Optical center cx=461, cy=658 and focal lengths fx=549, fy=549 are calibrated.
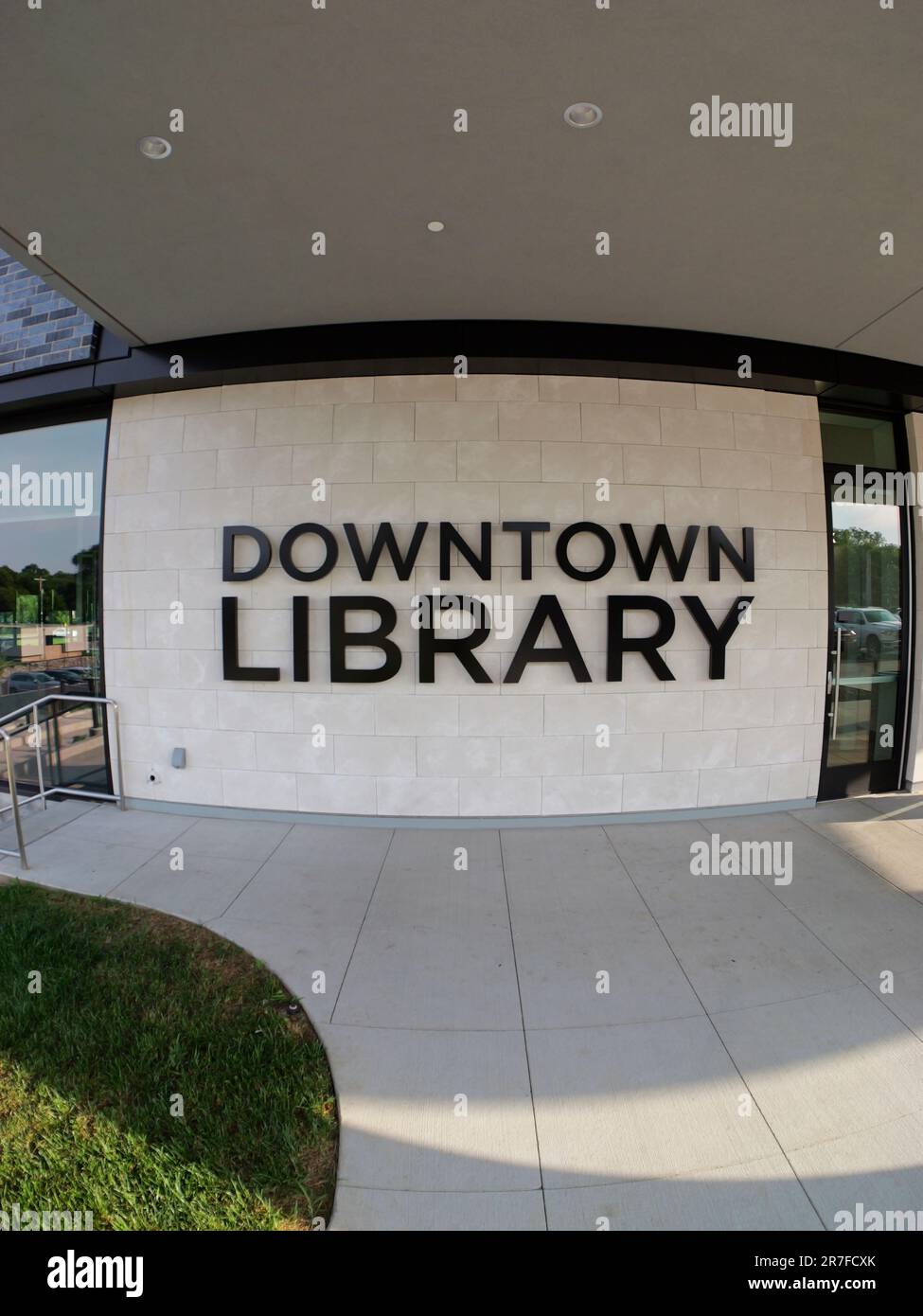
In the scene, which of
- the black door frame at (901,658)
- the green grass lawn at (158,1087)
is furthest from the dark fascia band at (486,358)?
the green grass lawn at (158,1087)

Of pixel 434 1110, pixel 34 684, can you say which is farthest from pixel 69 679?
pixel 434 1110

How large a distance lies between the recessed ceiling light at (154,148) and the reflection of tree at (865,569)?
4.56 metres

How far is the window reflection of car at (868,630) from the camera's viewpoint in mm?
4184

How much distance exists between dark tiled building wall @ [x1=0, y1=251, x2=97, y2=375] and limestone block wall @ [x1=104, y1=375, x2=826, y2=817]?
616 millimetres

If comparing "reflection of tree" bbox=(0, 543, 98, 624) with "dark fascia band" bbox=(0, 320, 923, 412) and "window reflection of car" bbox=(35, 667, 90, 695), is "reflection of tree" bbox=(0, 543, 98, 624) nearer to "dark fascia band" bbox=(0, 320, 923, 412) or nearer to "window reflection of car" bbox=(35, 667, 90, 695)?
"window reflection of car" bbox=(35, 667, 90, 695)

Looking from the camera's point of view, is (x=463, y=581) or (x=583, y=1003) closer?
(x=583, y=1003)

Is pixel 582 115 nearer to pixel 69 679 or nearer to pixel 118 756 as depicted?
pixel 118 756

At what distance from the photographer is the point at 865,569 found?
13.9 ft

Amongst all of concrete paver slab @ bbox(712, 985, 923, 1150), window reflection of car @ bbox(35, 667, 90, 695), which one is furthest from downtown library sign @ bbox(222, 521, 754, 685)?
concrete paver slab @ bbox(712, 985, 923, 1150)

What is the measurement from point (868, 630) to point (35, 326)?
21.9 ft

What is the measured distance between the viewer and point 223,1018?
201 cm
